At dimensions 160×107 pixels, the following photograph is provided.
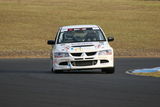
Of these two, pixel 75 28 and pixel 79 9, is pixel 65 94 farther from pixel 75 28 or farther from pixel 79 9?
pixel 79 9

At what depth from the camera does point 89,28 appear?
862 inches

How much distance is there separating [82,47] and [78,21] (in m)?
35.8

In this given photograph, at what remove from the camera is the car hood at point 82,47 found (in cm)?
2011

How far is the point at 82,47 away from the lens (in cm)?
2022

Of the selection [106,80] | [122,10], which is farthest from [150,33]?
[106,80]

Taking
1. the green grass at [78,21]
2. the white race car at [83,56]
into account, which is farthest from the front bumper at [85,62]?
the green grass at [78,21]

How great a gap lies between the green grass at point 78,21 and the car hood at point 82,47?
16.6m

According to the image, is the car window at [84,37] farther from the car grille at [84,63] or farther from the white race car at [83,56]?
the car grille at [84,63]

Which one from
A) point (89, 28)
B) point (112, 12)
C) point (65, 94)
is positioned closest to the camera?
point (65, 94)

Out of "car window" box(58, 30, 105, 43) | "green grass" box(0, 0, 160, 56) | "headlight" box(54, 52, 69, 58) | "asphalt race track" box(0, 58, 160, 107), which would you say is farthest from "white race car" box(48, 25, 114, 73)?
"green grass" box(0, 0, 160, 56)

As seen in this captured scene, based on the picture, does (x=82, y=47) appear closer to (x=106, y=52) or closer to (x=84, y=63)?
(x=84, y=63)

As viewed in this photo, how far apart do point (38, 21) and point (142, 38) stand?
38.3ft

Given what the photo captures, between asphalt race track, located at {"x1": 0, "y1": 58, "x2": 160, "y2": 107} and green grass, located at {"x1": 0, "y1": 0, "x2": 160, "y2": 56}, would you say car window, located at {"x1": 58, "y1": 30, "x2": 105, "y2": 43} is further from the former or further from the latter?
green grass, located at {"x1": 0, "y1": 0, "x2": 160, "y2": 56}

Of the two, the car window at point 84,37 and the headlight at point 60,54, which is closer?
the headlight at point 60,54
